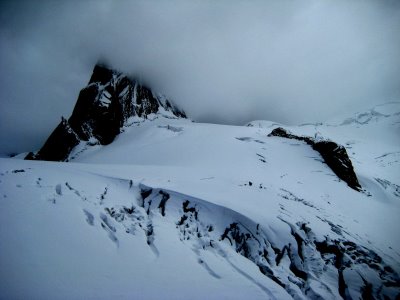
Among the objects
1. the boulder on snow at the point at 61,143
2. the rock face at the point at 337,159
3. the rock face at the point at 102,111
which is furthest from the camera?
the rock face at the point at 102,111

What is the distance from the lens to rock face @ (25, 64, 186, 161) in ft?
127

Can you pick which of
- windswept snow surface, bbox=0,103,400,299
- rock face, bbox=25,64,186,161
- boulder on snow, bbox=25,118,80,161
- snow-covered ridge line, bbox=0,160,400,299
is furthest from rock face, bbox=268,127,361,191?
boulder on snow, bbox=25,118,80,161

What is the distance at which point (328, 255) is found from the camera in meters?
7.93

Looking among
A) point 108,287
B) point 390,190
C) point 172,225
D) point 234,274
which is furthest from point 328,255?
point 390,190

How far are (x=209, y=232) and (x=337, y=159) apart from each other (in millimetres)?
18912

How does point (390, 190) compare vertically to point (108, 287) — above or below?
above

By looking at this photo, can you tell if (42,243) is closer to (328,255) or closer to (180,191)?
(180,191)

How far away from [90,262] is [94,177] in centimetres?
568

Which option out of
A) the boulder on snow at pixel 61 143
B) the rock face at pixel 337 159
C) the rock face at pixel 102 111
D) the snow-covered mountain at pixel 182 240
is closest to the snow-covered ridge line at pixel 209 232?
the snow-covered mountain at pixel 182 240

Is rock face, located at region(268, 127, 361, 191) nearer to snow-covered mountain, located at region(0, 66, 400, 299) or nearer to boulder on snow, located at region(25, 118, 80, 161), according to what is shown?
snow-covered mountain, located at region(0, 66, 400, 299)

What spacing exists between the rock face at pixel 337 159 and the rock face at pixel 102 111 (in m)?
31.3

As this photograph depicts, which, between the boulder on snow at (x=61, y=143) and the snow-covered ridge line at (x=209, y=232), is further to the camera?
the boulder on snow at (x=61, y=143)

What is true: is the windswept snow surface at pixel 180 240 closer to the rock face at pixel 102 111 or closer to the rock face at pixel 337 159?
the rock face at pixel 337 159

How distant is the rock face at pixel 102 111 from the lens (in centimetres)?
3881
